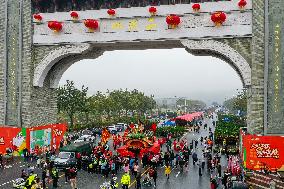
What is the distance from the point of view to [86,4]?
112ft

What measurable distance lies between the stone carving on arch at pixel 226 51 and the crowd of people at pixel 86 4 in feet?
11.9

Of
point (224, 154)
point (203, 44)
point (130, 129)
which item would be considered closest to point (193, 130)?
point (224, 154)

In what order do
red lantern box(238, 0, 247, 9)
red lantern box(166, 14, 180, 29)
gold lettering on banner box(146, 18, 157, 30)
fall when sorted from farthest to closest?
1. gold lettering on banner box(146, 18, 157, 30)
2. red lantern box(166, 14, 180, 29)
3. red lantern box(238, 0, 247, 9)

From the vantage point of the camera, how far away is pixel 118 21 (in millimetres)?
32750

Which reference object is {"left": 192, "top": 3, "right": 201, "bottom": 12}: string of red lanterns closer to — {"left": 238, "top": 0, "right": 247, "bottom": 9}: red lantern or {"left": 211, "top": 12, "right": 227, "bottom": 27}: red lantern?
{"left": 211, "top": 12, "right": 227, "bottom": 27}: red lantern

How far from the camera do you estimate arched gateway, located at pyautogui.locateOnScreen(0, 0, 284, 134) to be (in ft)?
94.0

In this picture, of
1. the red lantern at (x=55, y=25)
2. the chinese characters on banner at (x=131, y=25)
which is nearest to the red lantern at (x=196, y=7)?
the chinese characters on banner at (x=131, y=25)

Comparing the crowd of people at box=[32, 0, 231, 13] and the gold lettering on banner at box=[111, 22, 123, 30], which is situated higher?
the crowd of people at box=[32, 0, 231, 13]

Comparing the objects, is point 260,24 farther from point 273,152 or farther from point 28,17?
point 28,17

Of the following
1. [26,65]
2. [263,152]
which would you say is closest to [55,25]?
[26,65]

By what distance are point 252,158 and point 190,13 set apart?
41.2 feet

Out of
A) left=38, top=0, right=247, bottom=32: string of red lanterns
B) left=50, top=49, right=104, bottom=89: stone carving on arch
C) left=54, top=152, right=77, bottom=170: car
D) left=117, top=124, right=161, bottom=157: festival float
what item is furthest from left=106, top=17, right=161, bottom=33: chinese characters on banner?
left=54, top=152, right=77, bottom=170: car

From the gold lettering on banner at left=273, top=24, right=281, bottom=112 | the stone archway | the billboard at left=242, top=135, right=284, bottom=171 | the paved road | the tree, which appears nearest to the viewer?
the paved road

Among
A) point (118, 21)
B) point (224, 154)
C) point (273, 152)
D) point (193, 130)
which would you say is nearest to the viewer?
point (273, 152)
